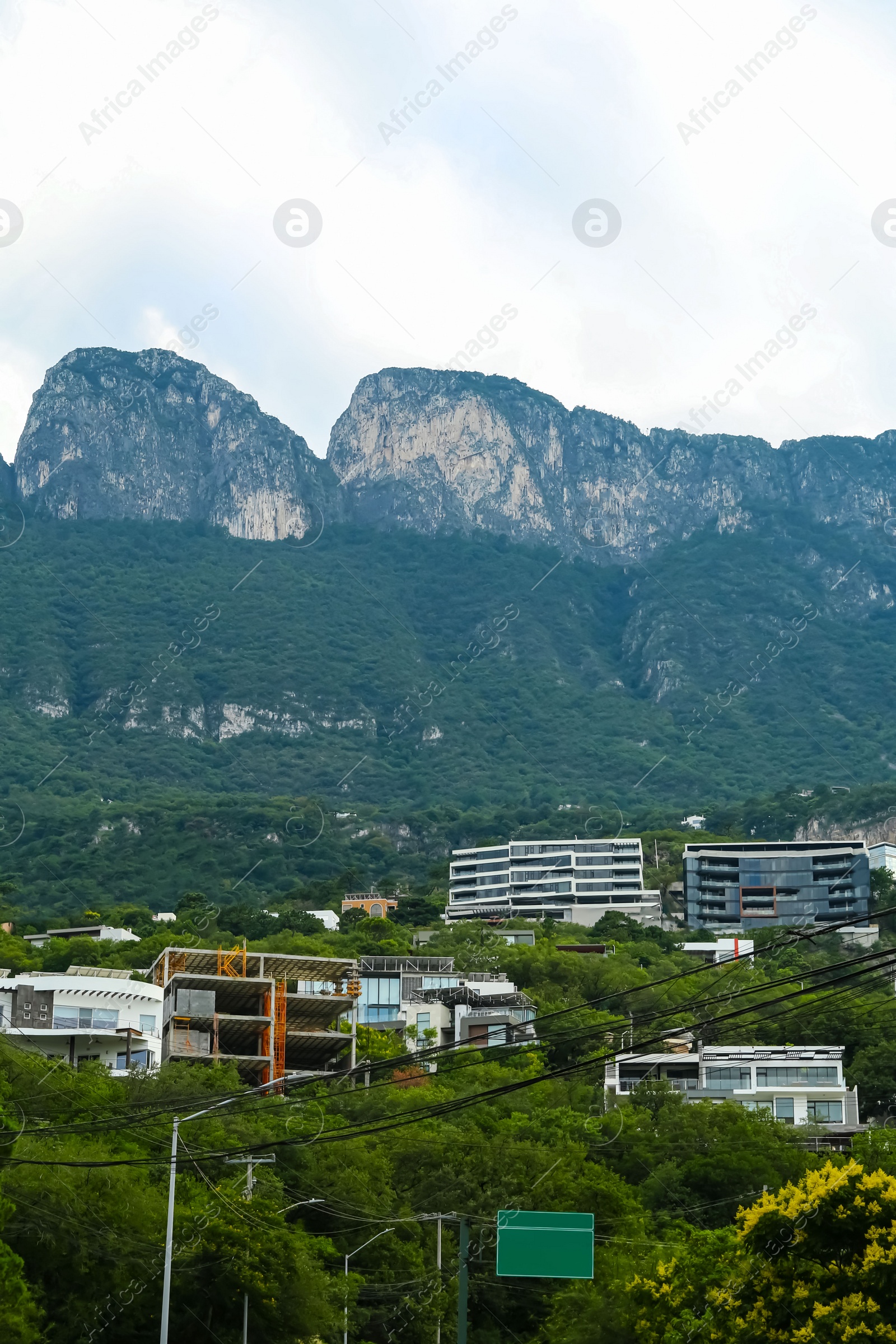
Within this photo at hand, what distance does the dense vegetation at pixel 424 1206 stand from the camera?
92.7 feet

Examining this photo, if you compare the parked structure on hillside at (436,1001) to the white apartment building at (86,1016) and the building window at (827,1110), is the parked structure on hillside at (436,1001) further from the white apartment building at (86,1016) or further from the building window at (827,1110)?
the white apartment building at (86,1016)

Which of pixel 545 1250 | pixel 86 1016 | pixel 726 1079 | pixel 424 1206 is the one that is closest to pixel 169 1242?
pixel 545 1250

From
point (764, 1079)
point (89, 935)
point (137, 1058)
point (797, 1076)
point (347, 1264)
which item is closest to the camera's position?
point (347, 1264)

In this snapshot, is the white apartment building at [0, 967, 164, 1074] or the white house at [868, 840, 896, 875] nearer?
the white apartment building at [0, 967, 164, 1074]

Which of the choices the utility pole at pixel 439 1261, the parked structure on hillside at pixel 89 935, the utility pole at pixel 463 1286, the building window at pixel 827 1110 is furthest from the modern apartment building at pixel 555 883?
the utility pole at pixel 463 1286

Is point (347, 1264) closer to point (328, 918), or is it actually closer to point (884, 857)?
point (328, 918)

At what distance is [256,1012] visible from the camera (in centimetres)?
7250

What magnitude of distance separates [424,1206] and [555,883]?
358 ft

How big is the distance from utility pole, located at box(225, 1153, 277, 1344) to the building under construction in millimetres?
20281

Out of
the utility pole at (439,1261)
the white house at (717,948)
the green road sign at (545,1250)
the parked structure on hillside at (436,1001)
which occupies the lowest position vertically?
the utility pole at (439,1261)

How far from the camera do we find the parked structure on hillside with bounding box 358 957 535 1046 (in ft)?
271

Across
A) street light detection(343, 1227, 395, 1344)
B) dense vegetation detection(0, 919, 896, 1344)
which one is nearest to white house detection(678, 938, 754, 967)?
dense vegetation detection(0, 919, 896, 1344)

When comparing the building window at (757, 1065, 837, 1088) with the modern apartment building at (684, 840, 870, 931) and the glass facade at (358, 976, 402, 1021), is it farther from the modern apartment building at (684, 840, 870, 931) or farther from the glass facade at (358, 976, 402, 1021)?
the modern apartment building at (684, 840, 870, 931)

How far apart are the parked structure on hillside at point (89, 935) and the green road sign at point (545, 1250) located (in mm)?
70992
